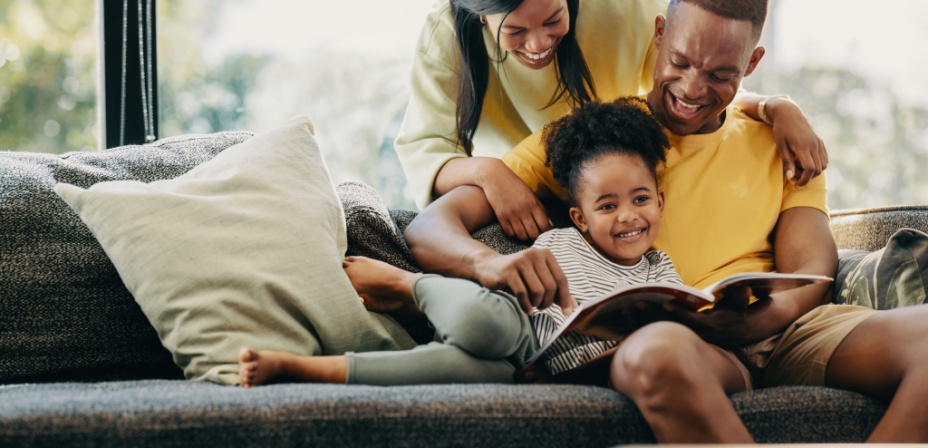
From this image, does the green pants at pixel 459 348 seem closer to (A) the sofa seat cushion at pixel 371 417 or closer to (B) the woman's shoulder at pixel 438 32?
(A) the sofa seat cushion at pixel 371 417

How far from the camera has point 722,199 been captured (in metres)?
1.72

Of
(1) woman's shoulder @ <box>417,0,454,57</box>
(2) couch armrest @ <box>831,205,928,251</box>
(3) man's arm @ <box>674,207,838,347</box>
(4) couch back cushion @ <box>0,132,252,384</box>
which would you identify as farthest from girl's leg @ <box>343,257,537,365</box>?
(2) couch armrest @ <box>831,205,928,251</box>

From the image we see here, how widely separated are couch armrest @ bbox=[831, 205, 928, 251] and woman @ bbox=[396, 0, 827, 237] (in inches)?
9.9

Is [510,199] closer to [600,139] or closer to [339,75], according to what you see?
[600,139]

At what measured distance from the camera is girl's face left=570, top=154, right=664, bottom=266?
5.17 ft

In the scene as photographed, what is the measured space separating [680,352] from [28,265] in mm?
1068

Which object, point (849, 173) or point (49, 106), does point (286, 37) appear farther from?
point (849, 173)

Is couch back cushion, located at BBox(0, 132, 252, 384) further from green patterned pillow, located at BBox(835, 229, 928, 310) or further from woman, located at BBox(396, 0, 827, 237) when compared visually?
green patterned pillow, located at BBox(835, 229, 928, 310)

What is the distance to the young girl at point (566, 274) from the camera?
125 centimetres

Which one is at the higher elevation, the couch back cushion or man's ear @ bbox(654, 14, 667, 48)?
man's ear @ bbox(654, 14, 667, 48)

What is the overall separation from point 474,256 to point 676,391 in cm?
53

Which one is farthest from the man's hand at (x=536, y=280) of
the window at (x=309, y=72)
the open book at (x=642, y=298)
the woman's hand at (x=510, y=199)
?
the window at (x=309, y=72)

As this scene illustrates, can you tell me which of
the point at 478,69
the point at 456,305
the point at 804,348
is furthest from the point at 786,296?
the point at 478,69

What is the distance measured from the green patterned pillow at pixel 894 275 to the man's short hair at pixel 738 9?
489 mm
